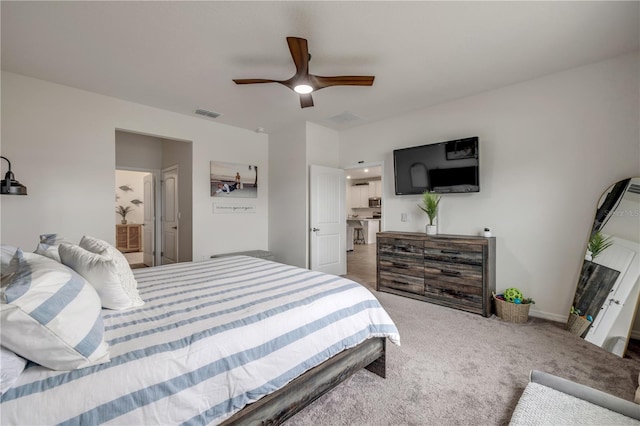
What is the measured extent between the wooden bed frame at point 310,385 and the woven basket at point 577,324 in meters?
2.10

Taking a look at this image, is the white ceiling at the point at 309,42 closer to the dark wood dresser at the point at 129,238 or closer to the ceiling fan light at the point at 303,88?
the ceiling fan light at the point at 303,88

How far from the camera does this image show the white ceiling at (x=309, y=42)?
2.11 m

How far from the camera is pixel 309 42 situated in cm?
250

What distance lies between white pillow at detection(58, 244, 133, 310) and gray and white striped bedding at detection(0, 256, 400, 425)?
0.21 ft

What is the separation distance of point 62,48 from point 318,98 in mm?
2650

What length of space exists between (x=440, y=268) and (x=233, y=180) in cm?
364

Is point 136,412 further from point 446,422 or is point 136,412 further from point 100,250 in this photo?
point 446,422

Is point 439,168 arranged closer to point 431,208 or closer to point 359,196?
point 431,208

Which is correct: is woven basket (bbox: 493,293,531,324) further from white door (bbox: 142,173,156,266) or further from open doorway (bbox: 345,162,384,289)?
white door (bbox: 142,173,156,266)

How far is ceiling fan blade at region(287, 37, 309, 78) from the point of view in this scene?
2011 mm

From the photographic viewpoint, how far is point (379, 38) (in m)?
2.45

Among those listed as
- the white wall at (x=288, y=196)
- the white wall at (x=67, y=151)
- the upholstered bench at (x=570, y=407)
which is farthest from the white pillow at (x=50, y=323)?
the white wall at (x=288, y=196)

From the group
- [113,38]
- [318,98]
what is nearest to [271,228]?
[318,98]

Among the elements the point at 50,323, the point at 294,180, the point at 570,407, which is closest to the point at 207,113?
the point at 294,180
